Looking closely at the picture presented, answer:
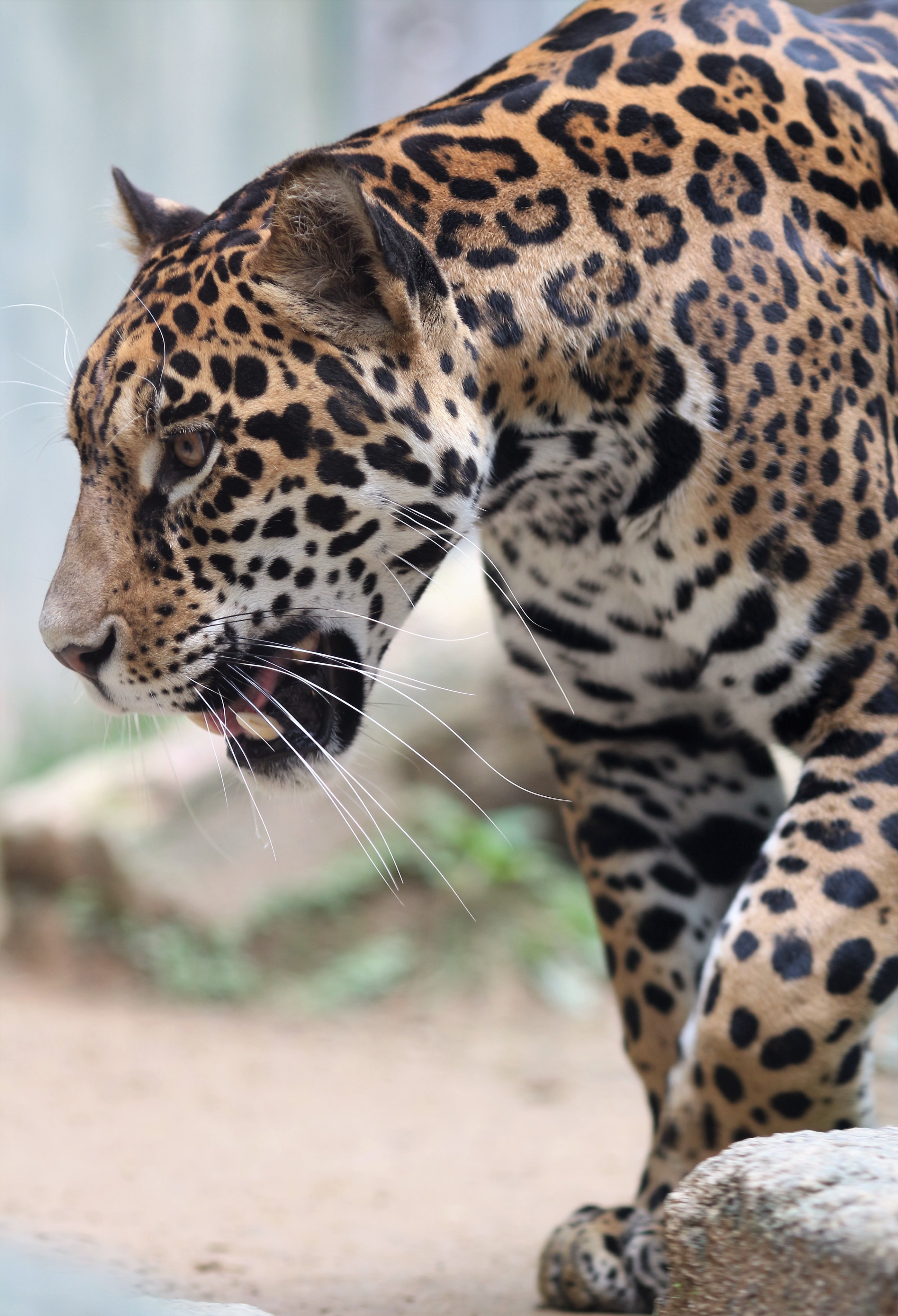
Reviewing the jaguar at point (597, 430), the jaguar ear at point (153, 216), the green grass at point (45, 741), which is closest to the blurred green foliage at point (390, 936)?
the green grass at point (45, 741)

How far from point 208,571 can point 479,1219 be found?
298cm

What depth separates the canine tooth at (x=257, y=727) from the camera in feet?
11.6

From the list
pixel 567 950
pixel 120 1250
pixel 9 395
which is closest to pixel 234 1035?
pixel 567 950

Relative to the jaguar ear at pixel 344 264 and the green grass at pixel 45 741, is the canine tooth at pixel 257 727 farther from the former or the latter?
the green grass at pixel 45 741

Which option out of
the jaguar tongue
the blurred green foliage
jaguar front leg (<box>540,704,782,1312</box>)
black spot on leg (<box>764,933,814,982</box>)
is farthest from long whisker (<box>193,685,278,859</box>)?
the blurred green foliage

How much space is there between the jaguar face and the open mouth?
0.6 inches

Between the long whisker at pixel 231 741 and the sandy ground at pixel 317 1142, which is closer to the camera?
the long whisker at pixel 231 741

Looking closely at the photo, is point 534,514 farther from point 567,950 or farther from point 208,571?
point 567,950

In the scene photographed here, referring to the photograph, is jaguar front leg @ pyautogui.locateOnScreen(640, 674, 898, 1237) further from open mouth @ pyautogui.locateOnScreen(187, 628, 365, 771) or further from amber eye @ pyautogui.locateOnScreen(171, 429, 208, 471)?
amber eye @ pyautogui.locateOnScreen(171, 429, 208, 471)

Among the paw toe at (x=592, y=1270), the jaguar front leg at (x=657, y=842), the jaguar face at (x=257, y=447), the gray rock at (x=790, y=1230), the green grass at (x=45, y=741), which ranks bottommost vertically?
the green grass at (x=45, y=741)

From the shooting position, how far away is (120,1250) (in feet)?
14.1

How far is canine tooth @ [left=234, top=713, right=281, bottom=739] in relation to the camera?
3539mm

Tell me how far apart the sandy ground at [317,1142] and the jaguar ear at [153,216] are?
257 centimetres

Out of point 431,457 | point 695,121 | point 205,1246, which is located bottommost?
point 205,1246
